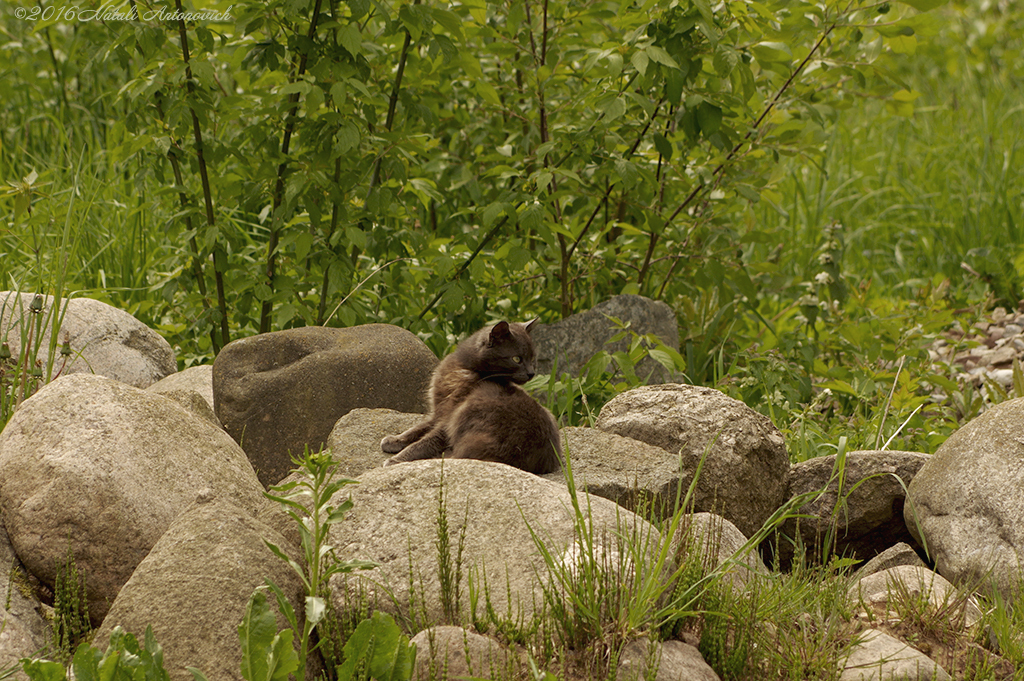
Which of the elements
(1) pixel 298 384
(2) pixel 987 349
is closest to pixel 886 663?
(1) pixel 298 384

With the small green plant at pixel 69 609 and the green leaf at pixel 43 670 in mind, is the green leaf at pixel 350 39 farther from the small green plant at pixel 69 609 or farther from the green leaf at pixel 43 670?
the green leaf at pixel 43 670

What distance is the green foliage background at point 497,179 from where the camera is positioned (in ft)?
16.3

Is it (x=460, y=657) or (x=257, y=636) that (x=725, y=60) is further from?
(x=257, y=636)

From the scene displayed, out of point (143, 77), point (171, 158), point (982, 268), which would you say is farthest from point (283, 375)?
point (982, 268)

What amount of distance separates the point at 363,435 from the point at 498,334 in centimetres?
78

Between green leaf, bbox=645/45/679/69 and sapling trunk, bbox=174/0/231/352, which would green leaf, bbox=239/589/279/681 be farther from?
green leaf, bbox=645/45/679/69

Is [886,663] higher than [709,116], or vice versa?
[709,116]

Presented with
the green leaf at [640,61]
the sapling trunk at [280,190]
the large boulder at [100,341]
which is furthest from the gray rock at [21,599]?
the green leaf at [640,61]

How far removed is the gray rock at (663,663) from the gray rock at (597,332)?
3.06m

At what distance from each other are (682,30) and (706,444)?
2.12 meters

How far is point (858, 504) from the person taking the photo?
4.23 meters

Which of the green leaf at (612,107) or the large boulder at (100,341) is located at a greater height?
the green leaf at (612,107)

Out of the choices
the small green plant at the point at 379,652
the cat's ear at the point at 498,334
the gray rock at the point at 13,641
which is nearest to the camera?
the small green plant at the point at 379,652

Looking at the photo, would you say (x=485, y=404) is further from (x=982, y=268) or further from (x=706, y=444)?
(x=982, y=268)
